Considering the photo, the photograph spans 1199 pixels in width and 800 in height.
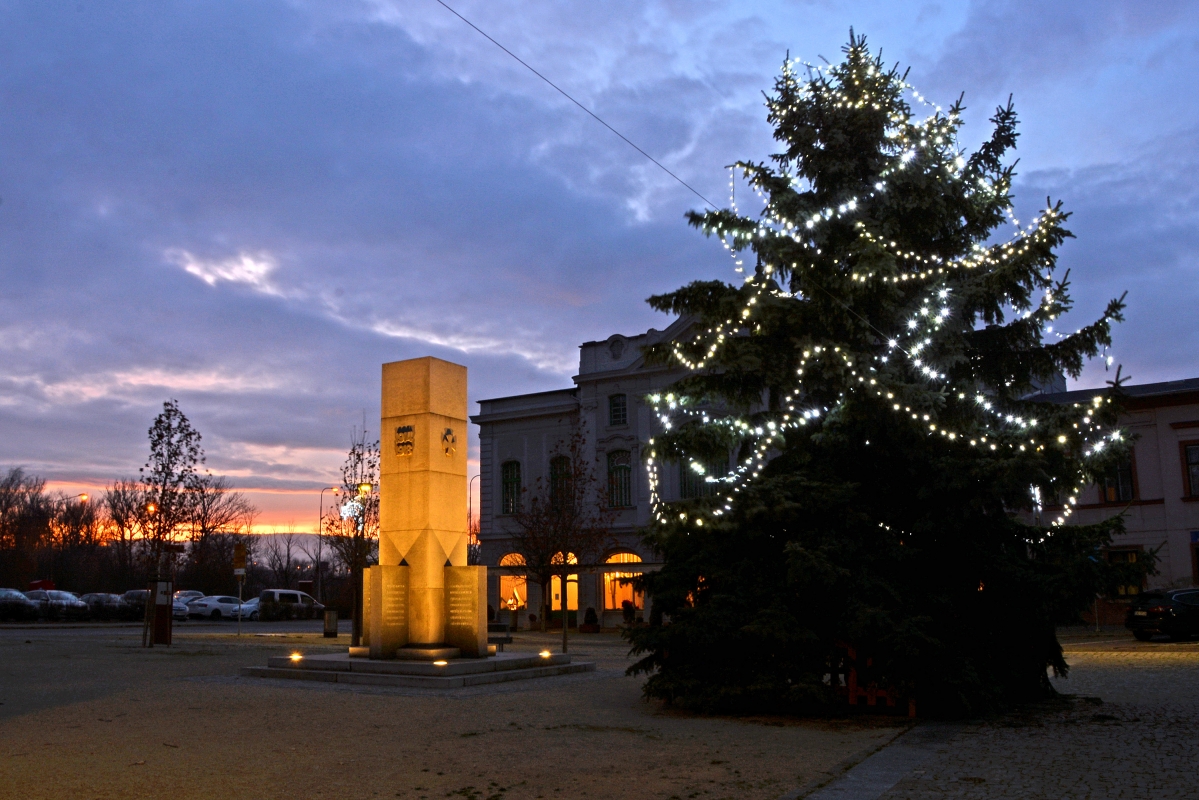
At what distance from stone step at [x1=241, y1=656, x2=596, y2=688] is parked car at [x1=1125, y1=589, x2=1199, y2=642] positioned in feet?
58.8

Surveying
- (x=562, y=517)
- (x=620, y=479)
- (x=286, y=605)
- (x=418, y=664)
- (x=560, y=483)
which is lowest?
(x=418, y=664)

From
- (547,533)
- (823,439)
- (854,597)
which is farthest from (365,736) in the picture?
(547,533)

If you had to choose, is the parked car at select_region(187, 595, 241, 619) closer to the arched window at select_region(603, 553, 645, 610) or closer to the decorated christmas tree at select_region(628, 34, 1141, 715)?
the arched window at select_region(603, 553, 645, 610)

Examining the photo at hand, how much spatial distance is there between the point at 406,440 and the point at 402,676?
4.16 m

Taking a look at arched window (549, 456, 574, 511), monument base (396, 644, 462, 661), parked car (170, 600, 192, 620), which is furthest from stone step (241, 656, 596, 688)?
parked car (170, 600, 192, 620)

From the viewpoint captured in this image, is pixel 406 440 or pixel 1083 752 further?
pixel 406 440

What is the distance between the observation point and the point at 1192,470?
3528 centimetres

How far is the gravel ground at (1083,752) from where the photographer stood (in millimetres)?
7230

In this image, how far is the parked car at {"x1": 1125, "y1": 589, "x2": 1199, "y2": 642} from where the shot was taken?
2655cm

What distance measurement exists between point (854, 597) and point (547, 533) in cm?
2412

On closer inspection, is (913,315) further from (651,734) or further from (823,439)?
(651,734)

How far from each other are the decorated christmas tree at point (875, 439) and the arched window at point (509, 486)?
29.2m

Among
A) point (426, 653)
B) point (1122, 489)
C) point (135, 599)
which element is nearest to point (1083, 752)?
point (426, 653)

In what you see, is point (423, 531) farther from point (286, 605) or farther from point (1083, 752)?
point (286, 605)
